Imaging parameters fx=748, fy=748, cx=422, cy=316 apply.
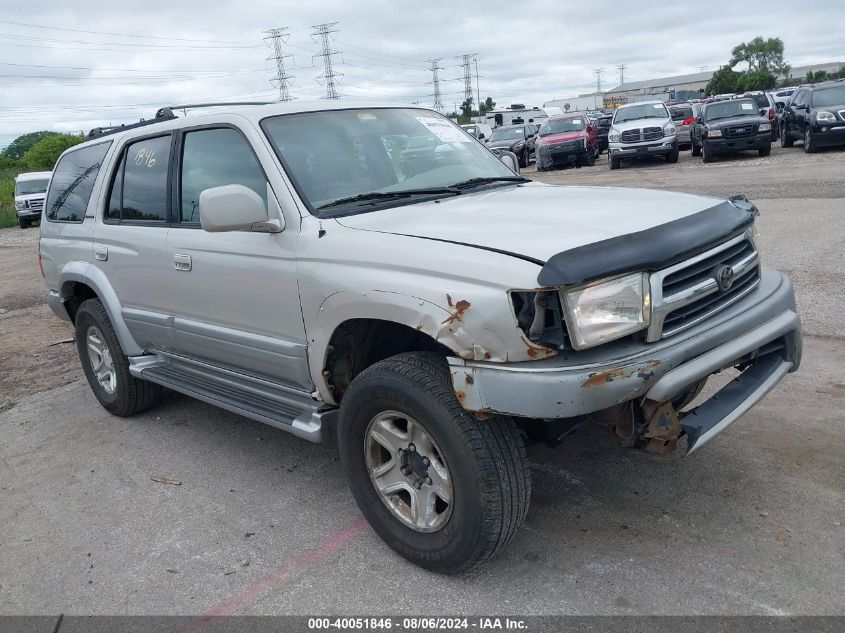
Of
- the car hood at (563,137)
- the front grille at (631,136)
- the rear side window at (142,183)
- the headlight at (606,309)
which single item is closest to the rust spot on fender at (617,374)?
the headlight at (606,309)

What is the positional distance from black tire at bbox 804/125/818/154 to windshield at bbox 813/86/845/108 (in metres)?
0.65

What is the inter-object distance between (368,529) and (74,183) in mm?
3596

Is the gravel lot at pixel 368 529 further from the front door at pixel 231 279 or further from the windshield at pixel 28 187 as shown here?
the windshield at pixel 28 187

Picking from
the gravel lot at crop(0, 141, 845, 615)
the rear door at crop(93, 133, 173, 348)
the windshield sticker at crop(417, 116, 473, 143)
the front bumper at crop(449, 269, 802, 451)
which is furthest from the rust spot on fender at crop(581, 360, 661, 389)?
the rear door at crop(93, 133, 173, 348)

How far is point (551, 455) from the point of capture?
4.09 meters

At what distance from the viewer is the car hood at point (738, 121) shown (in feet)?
64.1

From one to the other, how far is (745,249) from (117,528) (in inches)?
130

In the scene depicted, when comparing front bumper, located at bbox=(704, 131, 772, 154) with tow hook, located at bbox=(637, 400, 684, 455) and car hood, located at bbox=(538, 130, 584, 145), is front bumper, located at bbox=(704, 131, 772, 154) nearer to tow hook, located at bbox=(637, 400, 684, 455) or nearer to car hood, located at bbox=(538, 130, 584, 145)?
car hood, located at bbox=(538, 130, 584, 145)

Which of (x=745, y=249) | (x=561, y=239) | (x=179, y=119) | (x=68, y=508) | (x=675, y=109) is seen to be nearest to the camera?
(x=561, y=239)

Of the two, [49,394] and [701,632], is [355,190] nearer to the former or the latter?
[701,632]

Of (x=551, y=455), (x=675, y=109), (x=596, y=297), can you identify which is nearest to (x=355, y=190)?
(x=596, y=297)

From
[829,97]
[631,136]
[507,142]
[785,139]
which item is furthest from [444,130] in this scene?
[507,142]

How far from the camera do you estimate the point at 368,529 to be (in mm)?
3527

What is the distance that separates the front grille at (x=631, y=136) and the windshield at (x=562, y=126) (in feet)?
9.71
